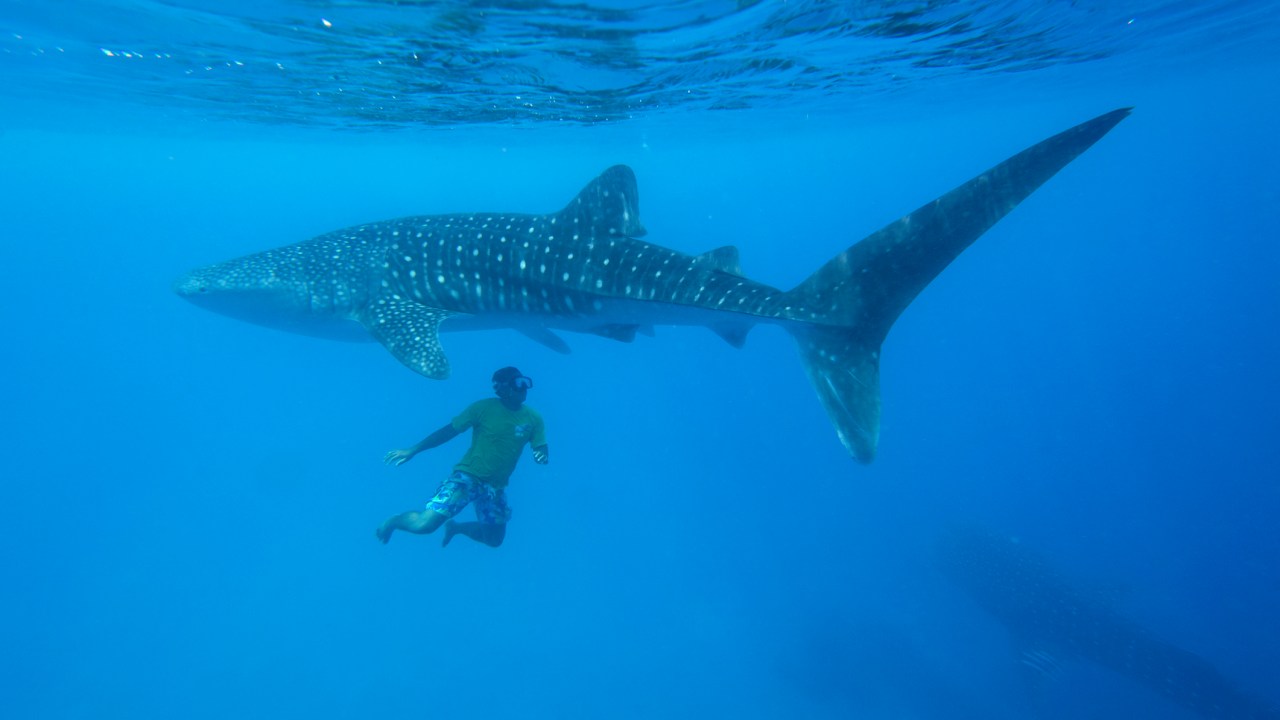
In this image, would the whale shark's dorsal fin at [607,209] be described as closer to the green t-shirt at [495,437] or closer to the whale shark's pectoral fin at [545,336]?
the whale shark's pectoral fin at [545,336]

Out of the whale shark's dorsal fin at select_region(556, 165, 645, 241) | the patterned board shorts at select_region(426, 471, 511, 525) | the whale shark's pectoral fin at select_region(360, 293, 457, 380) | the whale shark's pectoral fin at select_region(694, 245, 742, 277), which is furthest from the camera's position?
the patterned board shorts at select_region(426, 471, 511, 525)

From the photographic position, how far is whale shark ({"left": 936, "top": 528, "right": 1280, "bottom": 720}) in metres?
15.6

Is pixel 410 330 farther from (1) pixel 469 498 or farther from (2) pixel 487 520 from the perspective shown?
(2) pixel 487 520

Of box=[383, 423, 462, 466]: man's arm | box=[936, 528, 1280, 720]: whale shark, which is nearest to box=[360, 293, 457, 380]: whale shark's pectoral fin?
box=[383, 423, 462, 466]: man's arm

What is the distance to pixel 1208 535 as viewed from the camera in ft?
91.4

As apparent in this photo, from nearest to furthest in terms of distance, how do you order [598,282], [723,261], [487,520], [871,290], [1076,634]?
[871,290] < [723,261] < [598,282] < [487,520] < [1076,634]

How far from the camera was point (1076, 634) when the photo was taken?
665 inches

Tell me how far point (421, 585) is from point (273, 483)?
53.5 feet

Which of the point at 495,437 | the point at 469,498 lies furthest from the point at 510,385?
the point at 469,498

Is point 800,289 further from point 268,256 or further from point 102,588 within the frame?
point 102,588

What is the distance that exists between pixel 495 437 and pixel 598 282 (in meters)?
2.49

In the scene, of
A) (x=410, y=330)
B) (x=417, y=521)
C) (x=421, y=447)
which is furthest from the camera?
(x=421, y=447)

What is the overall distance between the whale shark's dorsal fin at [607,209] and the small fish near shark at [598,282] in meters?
0.02

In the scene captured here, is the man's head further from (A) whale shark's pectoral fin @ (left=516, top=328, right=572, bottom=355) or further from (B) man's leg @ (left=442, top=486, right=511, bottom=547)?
(B) man's leg @ (left=442, top=486, right=511, bottom=547)
